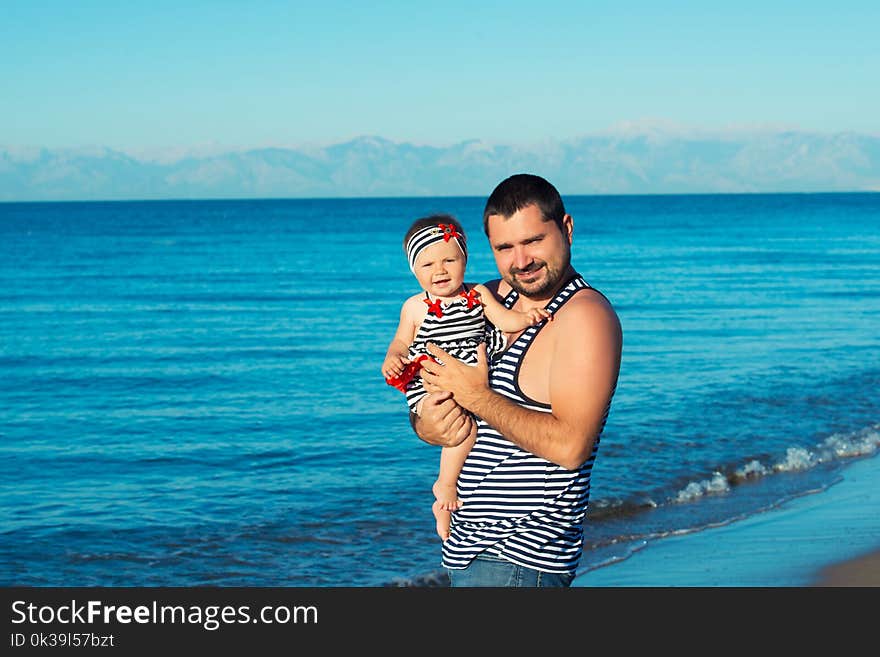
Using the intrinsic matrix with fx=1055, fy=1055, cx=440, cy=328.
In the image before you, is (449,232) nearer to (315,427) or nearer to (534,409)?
(534,409)

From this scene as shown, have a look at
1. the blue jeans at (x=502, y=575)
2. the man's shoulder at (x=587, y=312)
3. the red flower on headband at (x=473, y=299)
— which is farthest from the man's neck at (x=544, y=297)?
the blue jeans at (x=502, y=575)

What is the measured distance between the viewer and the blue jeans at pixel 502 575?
375 cm

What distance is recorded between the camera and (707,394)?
1542cm

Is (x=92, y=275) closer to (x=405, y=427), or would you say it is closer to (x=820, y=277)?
(x=820, y=277)

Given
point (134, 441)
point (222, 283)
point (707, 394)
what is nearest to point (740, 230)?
point (222, 283)

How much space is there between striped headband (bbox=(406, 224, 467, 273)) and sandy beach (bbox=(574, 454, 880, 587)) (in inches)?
170

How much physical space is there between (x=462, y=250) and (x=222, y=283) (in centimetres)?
3402

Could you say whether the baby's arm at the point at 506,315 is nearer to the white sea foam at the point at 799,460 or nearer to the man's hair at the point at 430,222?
the man's hair at the point at 430,222

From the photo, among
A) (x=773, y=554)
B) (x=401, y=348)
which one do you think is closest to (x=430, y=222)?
(x=401, y=348)

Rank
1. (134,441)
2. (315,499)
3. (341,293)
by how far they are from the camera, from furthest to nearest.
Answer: (341,293) < (134,441) < (315,499)

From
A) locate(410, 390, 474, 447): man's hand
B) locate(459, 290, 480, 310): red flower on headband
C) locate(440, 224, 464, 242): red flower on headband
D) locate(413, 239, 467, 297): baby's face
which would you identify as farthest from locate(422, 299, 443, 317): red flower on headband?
locate(410, 390, 474, 447): man's hand

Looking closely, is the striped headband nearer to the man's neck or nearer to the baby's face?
the baby's face

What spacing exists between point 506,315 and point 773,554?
213 inches
